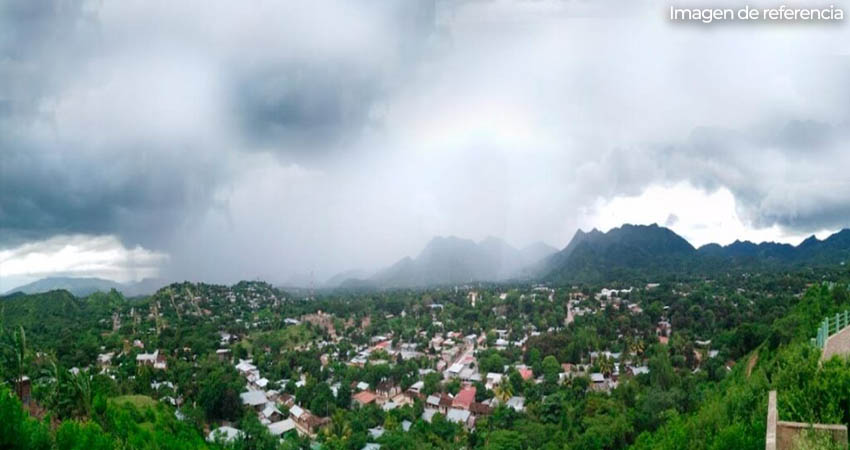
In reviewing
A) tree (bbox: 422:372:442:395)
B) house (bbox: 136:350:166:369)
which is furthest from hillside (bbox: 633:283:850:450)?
house (bbox: 136:350:166:369)

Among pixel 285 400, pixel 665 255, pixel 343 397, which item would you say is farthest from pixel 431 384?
pixel 665 255

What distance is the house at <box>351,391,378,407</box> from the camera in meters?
28.6

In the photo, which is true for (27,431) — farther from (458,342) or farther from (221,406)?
(458,342)

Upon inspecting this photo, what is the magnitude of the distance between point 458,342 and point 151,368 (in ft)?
90.8

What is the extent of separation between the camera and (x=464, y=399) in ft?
92.1

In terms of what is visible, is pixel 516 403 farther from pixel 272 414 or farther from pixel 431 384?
pixel 272 414

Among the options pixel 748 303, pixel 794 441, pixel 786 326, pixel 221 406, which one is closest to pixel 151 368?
pixel 221 406

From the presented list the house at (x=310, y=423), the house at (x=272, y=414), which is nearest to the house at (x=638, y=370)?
the house at (x=310, y=423)

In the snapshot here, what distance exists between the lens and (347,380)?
3194 cm

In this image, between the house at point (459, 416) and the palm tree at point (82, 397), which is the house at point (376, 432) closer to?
the house at point (459, 416)

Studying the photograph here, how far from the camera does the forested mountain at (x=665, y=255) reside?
9394cm

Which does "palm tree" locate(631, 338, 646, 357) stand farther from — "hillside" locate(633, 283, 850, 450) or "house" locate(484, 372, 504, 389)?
"hillside" locate(633, 283, 850, 450)

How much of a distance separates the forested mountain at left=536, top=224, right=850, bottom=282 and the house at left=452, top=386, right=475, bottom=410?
242 ft

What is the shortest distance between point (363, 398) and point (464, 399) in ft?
22.3
